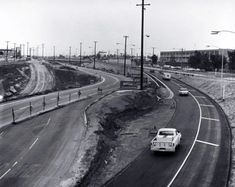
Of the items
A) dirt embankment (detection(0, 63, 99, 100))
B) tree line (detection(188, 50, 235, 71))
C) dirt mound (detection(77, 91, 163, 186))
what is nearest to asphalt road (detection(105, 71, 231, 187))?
dirt mound (detection(77, 91, 163, 186))

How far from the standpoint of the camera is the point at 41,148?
2716cm

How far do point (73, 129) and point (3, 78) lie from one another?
77.5 m

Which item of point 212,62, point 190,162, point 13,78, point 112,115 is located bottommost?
point 190,162

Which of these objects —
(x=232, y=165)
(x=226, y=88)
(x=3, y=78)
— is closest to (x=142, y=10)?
(x=226, y=88)

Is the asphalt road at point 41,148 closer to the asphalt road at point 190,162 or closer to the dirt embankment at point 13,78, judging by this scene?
the asphalt road at point 190,162

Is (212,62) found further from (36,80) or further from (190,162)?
(190,162)

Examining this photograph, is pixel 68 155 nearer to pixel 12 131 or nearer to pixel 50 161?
pixel 50 161

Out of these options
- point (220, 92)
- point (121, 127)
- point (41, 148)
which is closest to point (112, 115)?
point (121, 127)

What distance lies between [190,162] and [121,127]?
15.6 metres

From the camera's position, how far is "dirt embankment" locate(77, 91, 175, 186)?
2562cm

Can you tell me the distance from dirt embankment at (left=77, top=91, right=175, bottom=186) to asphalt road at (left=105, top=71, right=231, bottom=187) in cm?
124

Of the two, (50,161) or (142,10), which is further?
(142,10)

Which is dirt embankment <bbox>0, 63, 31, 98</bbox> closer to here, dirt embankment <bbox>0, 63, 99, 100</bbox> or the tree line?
dirt embankment <bbox>0, 63, 99, 100</bbox>

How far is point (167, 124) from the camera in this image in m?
42.0
